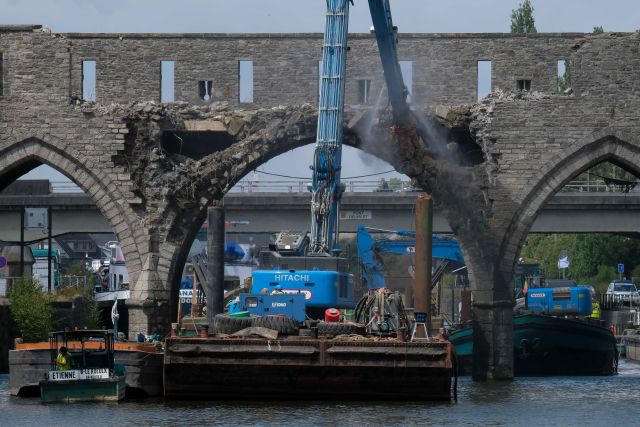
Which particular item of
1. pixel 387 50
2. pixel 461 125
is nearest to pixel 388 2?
pixel 387 50

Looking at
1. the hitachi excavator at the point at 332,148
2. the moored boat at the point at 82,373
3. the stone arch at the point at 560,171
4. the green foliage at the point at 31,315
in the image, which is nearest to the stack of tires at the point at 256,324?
the moored boat at the point at 82,373

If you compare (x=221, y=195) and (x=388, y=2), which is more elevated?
(x=388, y=2)

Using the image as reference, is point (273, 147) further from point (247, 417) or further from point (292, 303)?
point (247, 417)

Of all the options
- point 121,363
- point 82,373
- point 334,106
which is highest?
point 334,106

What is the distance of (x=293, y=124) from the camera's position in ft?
116

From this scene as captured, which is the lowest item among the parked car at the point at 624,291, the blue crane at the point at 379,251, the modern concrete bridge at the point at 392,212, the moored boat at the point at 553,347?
the moored boat at the point at 553,347

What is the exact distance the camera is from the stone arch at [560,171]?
3519 cm

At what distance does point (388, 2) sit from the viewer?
112ft

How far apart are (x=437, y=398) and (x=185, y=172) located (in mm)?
10093

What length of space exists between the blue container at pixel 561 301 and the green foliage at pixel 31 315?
506 inches

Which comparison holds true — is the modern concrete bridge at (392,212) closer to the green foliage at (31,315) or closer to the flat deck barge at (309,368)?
the green foliage at (31,315)

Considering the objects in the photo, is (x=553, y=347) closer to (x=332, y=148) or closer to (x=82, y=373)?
(x=332, y=148)

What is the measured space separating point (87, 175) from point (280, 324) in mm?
9913

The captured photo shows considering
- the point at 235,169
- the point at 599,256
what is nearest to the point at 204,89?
the point at 235,169
